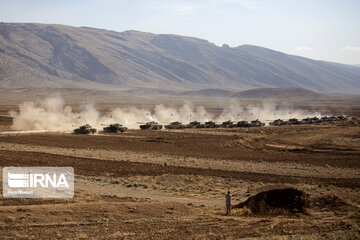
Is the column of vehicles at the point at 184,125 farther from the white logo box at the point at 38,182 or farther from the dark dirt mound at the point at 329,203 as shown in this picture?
the dark dirt mound at the point at 329,203

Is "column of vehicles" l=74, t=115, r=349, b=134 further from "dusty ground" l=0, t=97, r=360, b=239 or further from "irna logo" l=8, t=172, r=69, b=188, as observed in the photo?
"irna logo" l=8, t=172, r=69, b=188

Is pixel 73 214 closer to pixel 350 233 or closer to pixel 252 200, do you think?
pixel 252 200

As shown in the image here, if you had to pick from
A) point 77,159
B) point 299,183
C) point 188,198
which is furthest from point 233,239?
point 77,159

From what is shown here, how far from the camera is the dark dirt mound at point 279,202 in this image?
1881 cm

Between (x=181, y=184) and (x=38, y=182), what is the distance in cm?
825

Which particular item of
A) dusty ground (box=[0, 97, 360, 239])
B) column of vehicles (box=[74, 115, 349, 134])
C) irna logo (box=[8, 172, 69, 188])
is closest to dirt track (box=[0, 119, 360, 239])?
dusty ground (box=[0, 97, 360, 239])

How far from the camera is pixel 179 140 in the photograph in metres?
52.7

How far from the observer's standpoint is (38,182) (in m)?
24.6

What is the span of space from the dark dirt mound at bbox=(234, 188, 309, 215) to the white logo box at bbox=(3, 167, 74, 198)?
8587 mm

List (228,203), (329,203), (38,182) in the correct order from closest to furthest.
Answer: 1. (228,203)
2. (329,203)
3. (38,182)

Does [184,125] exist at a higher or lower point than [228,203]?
higher

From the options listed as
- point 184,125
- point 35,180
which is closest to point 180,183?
point 35,180

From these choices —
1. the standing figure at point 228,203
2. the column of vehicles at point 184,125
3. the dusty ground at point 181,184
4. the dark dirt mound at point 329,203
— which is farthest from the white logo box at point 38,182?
the column of vehicles at point 184,125

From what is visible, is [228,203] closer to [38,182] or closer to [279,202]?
[279,202]
